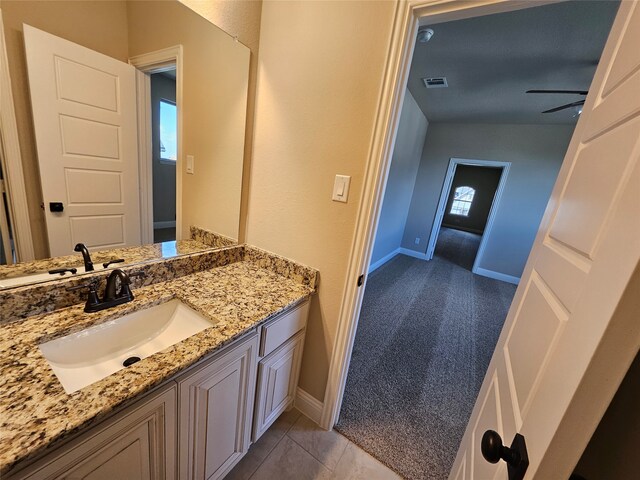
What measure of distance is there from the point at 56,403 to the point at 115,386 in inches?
4.2

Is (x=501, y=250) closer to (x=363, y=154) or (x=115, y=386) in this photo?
(x=363, y=154)

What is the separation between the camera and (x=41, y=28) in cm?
77

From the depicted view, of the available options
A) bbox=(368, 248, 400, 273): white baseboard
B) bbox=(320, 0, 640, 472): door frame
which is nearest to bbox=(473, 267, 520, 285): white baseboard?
bbox=(368, 248, 400, 273): white baseboard

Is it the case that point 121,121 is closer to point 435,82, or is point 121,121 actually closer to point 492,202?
point 435,82

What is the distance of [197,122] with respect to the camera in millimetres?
1317

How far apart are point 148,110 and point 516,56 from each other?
2868 millimetres

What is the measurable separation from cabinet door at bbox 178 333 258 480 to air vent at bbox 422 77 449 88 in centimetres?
324

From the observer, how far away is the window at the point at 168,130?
1141 mm

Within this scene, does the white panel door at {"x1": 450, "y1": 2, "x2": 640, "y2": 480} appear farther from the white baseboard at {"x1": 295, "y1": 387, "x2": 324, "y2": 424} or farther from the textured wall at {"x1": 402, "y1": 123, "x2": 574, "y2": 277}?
the textured wall at {"x1": 402, "y1": 123, "x2": 574, "y2": 277}

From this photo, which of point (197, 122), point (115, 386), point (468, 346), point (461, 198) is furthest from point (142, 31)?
point (461, 198)

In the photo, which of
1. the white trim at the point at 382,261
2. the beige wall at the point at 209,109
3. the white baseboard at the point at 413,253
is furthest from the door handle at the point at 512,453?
the white baseboard at the point at 413,253

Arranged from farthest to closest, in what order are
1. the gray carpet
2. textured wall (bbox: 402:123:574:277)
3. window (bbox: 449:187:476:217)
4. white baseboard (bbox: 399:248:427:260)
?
window (bbox: 449:187:476:217) → white baseboard (bbox: 399:248:427:260) → textured wall (bbox: 402:123:574:277) → the gray carpet

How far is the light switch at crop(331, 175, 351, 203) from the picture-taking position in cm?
122

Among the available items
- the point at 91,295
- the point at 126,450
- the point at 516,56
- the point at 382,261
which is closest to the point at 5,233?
the point at 91,295
